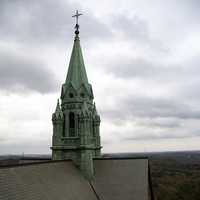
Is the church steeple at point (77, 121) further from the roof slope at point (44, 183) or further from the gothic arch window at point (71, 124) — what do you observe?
the roof slope at point (44, 183)

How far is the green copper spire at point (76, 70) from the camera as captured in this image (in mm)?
28633

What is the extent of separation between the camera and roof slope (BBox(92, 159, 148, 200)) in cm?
2145

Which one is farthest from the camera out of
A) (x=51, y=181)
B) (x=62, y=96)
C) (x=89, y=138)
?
(x=62, y=96)

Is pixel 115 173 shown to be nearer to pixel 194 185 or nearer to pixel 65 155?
pixel 65 155

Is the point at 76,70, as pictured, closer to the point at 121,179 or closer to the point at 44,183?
the point at 121,179

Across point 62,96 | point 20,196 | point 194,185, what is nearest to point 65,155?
point 62,96

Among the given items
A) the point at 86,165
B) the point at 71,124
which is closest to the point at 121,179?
the point at 86,165

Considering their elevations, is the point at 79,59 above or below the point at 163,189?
above

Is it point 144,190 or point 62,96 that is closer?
point 144,190

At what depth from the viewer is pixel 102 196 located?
21703 millimetres

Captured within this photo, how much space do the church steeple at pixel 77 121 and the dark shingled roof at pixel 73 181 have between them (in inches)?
60.4

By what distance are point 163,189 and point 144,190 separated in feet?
201

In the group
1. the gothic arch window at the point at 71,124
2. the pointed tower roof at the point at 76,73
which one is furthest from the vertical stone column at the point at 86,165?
the pointed tower roof at the point at 76,73

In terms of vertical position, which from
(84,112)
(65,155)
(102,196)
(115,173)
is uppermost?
(84,112)
